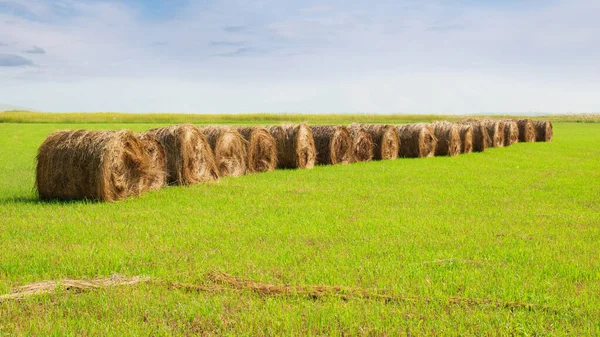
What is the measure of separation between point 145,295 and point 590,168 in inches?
663

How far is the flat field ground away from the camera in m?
5.24

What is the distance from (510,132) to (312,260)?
29.0m

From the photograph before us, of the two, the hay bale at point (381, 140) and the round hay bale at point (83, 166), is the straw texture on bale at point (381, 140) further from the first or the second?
the round hay bale at point (83, 166)

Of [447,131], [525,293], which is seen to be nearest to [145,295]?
[525,293]

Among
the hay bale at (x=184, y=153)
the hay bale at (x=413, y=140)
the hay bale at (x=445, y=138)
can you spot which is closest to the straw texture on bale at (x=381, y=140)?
the hay bale at (x=413, y=140)

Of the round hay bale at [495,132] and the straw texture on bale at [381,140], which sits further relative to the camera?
the round hay bale at [495,132]

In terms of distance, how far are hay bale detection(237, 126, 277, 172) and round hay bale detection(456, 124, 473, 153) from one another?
38.1 ft

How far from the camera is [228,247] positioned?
25.0 ft

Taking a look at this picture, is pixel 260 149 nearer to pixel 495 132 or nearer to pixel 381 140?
pixel 381 140

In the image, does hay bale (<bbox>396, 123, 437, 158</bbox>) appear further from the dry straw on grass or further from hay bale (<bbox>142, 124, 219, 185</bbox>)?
the dry straw on grass

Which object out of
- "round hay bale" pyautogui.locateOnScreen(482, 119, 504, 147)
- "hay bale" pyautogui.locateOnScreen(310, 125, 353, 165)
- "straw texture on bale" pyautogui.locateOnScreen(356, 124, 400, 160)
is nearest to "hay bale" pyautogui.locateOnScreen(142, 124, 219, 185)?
"hay bale" pyautogui.locateOnScreen(310, 125, 353, 165)

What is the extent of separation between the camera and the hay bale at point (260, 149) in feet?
56.3

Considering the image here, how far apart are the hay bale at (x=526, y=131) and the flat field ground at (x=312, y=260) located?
25.5 metres

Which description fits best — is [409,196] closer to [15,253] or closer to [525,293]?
[525,293]
